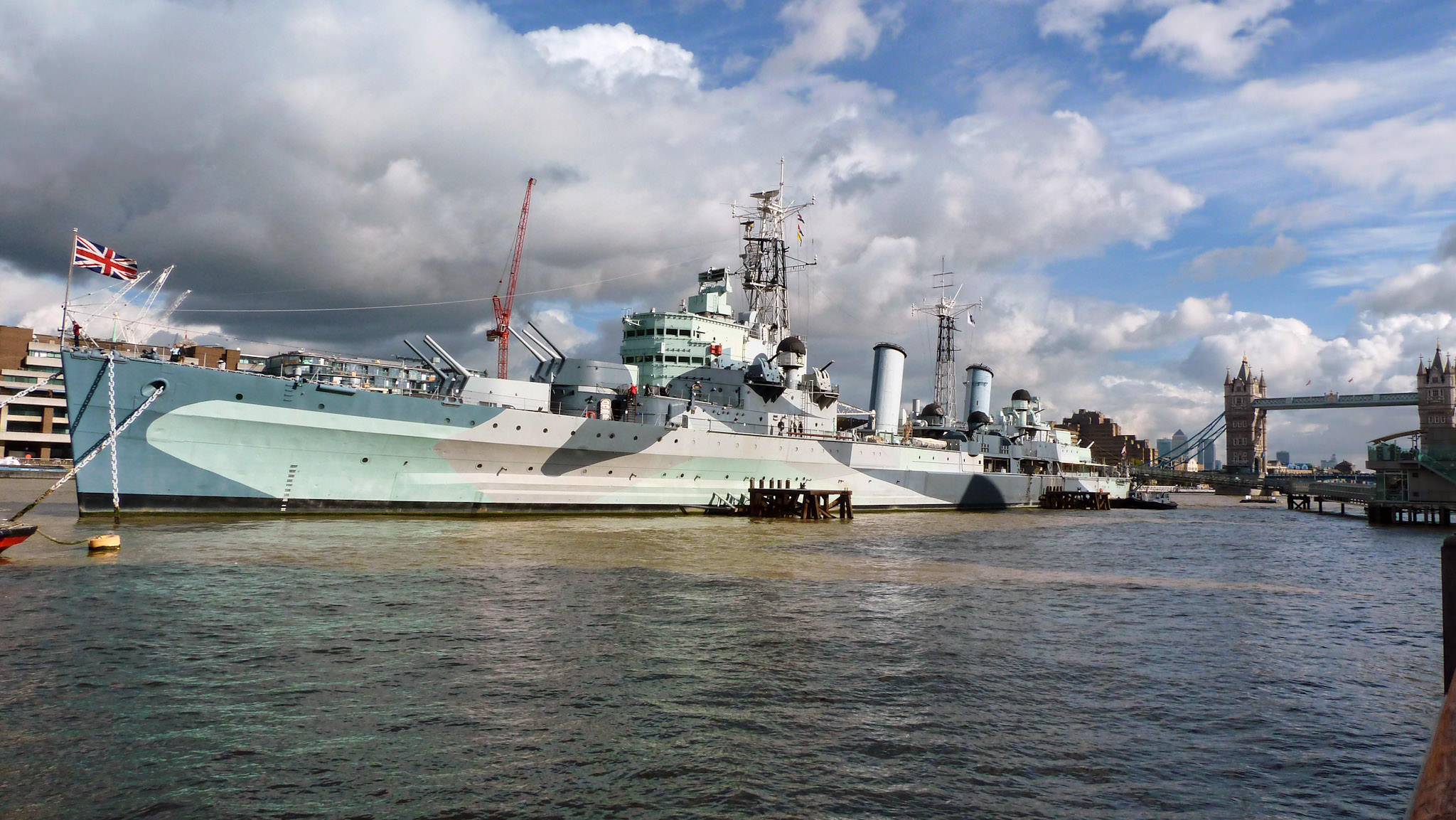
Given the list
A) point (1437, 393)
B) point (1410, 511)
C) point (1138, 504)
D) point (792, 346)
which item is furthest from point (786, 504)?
point (1437, 393)

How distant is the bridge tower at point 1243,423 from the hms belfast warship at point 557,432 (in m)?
133

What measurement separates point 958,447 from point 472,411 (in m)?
31.7

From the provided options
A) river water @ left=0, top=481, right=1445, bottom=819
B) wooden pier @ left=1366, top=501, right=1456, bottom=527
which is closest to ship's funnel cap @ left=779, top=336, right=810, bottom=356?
river water @ left=0, top=481, right=1445, bottom=819

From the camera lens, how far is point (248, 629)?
10.3m

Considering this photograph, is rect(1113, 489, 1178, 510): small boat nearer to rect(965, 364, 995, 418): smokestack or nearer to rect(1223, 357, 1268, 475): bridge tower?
rect(965, 364, 995, 418): smokestack

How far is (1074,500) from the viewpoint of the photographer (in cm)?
5794

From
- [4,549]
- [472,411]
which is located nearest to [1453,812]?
[4,549]

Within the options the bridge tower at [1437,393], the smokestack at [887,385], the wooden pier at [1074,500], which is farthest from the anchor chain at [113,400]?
the bridge tower at [1437,393]

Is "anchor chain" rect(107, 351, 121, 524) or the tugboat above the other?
"anchor chain" rect(107, 351, 121, 524)

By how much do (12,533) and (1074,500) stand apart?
57.9 meters

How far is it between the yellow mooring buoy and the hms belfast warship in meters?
6.11

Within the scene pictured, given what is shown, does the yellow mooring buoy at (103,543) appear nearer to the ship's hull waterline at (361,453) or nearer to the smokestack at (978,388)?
the ship's hull waterline at (361,453)

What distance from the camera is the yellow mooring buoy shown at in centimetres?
1568

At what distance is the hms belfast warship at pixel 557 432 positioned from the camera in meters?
21.4
